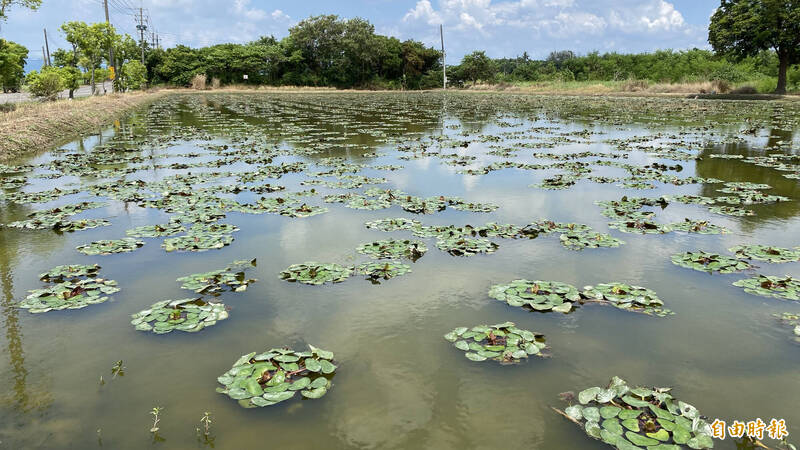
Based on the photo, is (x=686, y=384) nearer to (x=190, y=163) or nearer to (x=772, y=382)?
(x=772, y=382)

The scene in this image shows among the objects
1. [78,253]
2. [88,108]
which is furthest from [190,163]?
[88,108]

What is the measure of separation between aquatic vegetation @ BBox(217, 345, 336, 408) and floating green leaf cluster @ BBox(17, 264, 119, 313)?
211 centimetres

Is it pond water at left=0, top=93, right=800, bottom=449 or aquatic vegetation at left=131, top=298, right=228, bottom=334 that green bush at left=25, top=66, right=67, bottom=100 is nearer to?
pond water at left=0, top=93, right=800, bottom=449

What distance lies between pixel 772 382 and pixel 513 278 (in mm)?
2310

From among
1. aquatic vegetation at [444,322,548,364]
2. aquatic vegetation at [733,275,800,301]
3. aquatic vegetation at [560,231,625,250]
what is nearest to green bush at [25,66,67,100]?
→ aquatic vegetation at [560,231,625,250]

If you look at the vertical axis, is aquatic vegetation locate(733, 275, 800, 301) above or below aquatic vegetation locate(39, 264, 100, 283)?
below

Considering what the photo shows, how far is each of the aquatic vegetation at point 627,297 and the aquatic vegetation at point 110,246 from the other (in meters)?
5.47

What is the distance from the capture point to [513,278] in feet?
16.7

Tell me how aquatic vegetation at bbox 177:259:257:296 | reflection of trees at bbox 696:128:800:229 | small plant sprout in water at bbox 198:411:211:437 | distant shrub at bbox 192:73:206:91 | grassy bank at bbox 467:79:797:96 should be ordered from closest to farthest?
1. small plant sprout in water at bbox 198:411:211:437
2. aquatic vegetation at bbox 177:259:257:296
3. reflection of trees at bbox 696:128:800:229
4. grassy bank at bbox 467:79:797:96
5. distant shrub at bbox 192:73:206:91

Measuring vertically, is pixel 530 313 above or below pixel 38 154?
below

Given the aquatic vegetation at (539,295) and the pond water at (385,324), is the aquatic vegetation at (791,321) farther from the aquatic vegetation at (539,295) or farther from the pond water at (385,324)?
the aquatic vegetation at (539,295)

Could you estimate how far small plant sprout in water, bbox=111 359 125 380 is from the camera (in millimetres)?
3525

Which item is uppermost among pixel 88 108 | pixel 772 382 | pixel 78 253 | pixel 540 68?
pixel 540 68

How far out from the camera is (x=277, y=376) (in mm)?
3400
